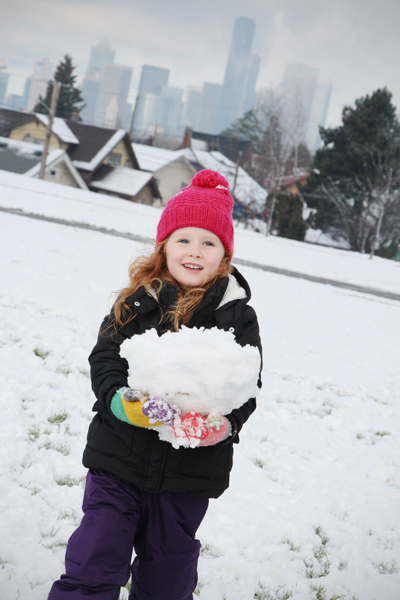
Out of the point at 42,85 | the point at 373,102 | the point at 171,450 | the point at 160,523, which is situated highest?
the point at 42,85

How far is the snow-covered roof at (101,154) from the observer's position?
119 feet

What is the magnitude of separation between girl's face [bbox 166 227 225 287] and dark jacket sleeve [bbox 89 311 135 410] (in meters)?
0.29

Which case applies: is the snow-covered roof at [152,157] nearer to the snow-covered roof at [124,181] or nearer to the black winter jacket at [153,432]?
the snow-covered roof at [124,181]

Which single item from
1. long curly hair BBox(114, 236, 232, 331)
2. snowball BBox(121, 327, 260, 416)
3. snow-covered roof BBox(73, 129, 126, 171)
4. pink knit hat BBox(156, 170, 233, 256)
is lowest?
snowball BBox(121, 327, 260, 416)

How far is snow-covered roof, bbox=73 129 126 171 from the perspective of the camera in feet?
119

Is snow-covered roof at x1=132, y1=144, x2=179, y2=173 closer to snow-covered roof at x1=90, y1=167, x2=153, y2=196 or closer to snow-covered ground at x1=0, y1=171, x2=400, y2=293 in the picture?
snow-covered roof at x1=90, y1=167, x2=153, y2=196

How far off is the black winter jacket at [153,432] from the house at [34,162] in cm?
3391

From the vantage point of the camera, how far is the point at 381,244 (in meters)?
31.2

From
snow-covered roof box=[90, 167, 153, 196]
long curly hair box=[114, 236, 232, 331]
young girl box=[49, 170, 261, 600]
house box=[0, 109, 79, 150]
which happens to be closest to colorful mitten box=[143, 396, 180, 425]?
young girl box=[49, 170, 261, 600]

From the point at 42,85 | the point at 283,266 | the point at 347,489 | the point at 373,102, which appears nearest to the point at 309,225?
the point at 373,102

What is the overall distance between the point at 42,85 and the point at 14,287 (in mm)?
186583

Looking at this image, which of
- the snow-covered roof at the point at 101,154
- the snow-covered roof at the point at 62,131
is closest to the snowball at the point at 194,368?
the snow-covered roof at the point at 101,154

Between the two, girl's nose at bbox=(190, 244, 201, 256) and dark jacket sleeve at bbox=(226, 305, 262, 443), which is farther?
girl's nose at bbox=(190, 244, 201, 256)

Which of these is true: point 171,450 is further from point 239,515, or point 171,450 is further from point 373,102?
point 373,102
